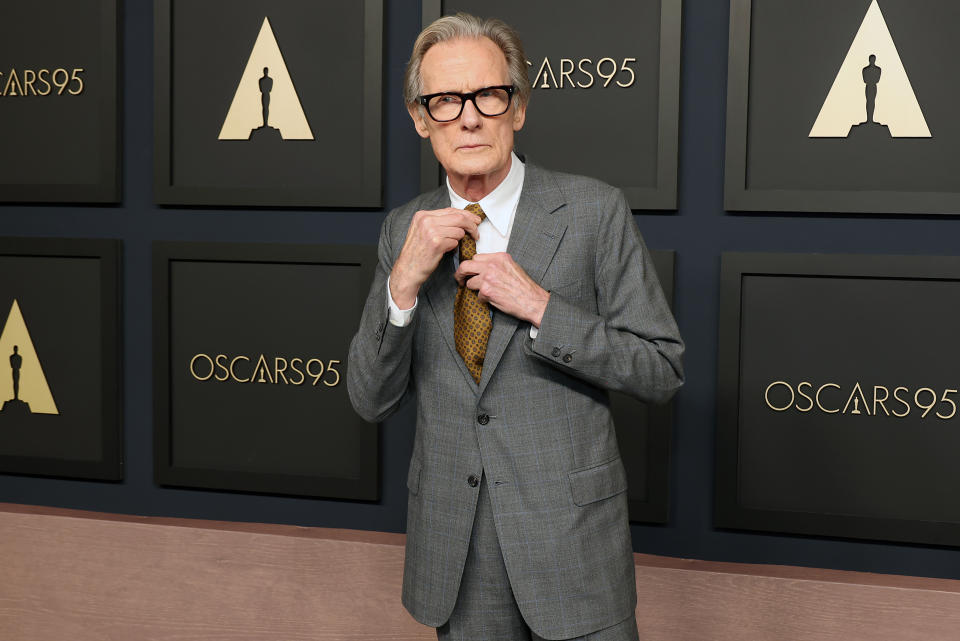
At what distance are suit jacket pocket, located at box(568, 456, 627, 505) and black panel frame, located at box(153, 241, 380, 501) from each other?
1.21 m

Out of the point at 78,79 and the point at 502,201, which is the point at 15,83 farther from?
the point at 502,201

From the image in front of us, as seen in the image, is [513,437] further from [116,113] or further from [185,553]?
[116,113]

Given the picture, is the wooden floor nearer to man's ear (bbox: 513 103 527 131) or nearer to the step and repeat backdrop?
the step and repeat backdrop

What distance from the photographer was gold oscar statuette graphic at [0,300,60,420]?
2.89m

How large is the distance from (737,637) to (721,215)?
1.05 meters

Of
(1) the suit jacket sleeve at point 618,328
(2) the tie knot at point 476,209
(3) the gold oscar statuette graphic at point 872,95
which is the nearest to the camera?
(1) the suit jacket sleeve at point 618,328

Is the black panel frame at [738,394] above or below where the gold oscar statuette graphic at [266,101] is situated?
below

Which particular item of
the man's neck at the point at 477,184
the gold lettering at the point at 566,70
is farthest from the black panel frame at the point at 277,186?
the man's neck at the point at 477,184

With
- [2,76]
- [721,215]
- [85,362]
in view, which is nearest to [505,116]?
[721,215]

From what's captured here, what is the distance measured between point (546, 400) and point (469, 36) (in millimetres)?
606

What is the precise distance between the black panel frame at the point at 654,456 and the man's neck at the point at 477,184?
0.93 metres

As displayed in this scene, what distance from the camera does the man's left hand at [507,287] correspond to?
146cm

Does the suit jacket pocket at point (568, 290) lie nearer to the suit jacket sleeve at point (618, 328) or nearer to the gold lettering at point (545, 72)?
the suit jacket sleeve at point (618, 328)

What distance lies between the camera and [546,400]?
1514 millimetres
